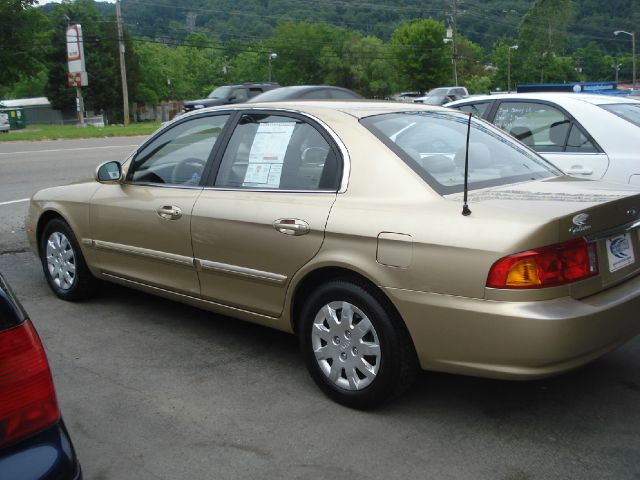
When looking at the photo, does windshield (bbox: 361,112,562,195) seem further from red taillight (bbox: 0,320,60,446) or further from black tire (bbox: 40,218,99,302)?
black tire (bbox: 40,218,99,302)

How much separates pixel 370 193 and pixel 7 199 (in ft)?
27.4

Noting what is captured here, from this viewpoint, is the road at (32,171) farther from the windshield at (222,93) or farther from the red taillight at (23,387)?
the windshield at (222,93)

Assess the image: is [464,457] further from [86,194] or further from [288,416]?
[86,194]

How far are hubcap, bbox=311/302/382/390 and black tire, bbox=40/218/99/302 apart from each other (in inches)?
97.6

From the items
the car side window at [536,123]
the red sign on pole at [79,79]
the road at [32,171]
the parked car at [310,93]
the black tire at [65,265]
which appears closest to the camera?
the black tire at [65,265]

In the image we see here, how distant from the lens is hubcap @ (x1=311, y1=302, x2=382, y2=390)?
135 inches

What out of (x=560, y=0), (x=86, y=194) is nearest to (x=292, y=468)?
(x=86, y=194)

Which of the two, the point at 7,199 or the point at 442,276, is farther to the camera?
the point at 7,199

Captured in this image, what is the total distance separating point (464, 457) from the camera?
10.1 feet

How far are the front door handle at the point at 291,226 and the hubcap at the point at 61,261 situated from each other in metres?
2.30

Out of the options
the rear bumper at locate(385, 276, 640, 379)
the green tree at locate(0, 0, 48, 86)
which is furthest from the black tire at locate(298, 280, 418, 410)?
the green tree at locate(0, 0, 48, 86)

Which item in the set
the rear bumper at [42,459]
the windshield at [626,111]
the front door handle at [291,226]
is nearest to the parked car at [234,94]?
the windshield at [626,111]

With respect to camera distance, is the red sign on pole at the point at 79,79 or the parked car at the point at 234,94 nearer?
the parked car at the point at 234,94

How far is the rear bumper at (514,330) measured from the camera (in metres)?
2.97
